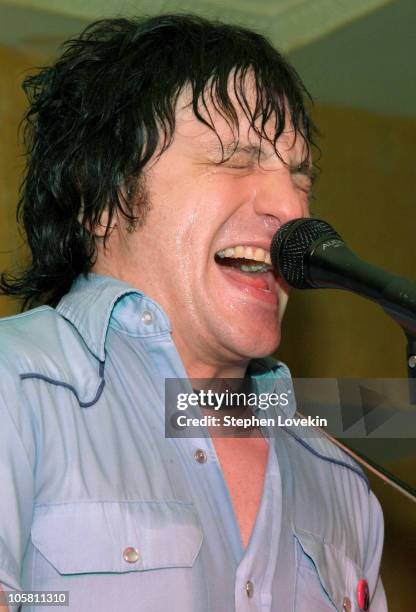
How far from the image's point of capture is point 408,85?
103 inches

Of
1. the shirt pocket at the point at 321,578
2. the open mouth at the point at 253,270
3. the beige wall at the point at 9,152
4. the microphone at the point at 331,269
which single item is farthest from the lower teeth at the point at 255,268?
the beige wall at the point at 9,152

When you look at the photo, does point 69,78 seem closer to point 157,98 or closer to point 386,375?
point 157,98

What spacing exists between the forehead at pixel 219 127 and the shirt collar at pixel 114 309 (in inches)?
9.2

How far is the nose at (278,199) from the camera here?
52.9 inches

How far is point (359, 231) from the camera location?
8.77 feet

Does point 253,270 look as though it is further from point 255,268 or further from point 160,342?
point 160,342

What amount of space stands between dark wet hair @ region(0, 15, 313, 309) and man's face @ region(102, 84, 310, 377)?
29 mm

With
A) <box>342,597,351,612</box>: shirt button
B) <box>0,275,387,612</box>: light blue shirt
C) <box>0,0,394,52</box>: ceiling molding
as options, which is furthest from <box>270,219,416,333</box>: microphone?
<box>0,0,394,52</box>: ceiling molding

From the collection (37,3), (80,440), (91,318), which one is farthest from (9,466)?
(37,3)

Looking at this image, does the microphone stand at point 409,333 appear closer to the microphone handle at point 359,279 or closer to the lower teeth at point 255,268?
the microphone handle at point 359,279

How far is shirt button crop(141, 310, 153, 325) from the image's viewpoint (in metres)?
1.31

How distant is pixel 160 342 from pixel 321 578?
15.3 inches

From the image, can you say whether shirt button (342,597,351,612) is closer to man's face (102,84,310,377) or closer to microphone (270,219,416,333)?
man's face (102,84,310,377)

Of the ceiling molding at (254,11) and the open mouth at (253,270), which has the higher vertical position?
the ceiling molding at (254,11)
